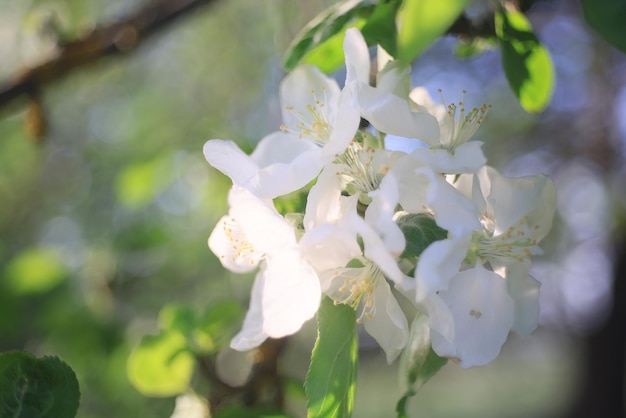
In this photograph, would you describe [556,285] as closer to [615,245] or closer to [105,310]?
[615,245]

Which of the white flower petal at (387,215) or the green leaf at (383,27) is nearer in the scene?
the white flower petal at (387,215)

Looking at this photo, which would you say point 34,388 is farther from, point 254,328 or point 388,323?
point 388,323

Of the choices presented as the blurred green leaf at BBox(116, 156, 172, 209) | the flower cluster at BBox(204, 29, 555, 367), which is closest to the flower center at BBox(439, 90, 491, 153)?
the flower cluster at BBox(204, 29, 555, 367)

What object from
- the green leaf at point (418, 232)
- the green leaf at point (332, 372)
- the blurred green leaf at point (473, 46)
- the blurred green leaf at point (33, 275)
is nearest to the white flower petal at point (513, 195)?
the green leaf at point (418, 232)

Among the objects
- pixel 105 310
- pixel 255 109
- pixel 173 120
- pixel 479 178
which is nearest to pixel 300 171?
pixel 479 178

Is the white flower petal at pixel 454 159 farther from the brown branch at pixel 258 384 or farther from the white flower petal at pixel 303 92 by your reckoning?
the brown branch at pixel 258 384

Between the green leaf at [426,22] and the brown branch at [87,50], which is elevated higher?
the green leaf at [426,22]

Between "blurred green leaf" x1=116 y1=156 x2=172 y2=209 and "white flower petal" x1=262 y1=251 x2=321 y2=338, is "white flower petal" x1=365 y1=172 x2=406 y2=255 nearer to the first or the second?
"white flower petal" x1=262 y1=251 x2=321 y2=338
